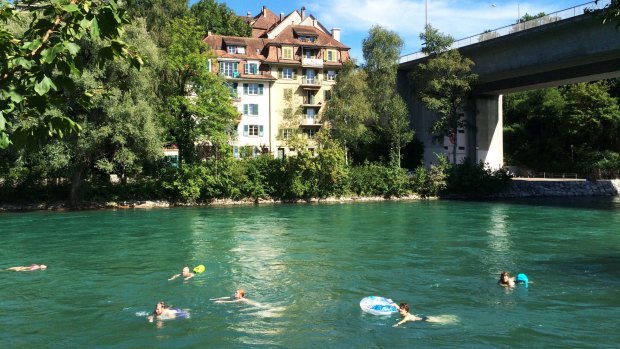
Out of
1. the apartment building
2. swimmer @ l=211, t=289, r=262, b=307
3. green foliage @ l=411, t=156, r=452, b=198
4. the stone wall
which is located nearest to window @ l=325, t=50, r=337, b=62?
the apartment building

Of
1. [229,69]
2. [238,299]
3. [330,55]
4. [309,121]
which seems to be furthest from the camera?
[330,55]

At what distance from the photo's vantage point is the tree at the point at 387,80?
5900 centimetres

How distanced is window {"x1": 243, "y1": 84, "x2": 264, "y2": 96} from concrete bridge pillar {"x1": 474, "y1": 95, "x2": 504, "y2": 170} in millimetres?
26224

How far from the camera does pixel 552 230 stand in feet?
96.9

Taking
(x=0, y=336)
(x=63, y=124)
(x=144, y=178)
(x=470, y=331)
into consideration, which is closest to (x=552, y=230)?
(x=470, y=331)

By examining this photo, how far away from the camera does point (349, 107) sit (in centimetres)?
5781

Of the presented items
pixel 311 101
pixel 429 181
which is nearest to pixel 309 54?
pixel 311 101

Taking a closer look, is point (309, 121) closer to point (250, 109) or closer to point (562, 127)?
point (250, 109)

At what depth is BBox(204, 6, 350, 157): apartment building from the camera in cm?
6731

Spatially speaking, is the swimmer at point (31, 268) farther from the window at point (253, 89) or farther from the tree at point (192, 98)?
the window at point (253, 89)

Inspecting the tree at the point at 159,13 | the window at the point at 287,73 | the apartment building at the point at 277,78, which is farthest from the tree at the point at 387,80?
the tree at the point at 159,13

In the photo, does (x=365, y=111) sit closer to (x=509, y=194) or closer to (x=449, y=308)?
(x=509, y=194)

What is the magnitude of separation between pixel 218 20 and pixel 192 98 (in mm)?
42792

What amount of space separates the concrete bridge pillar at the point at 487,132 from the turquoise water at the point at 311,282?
26.1 m
